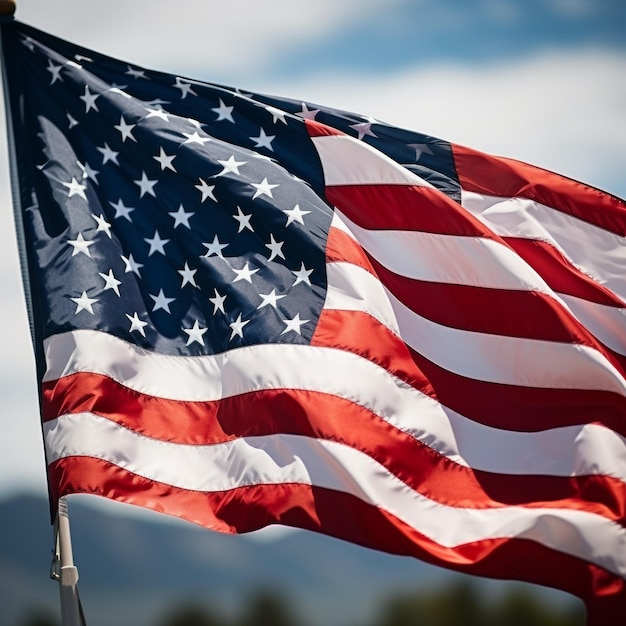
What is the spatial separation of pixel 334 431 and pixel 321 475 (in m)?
0.34

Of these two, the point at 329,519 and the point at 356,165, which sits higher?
the point at 356,165

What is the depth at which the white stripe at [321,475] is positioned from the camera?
23.7ft

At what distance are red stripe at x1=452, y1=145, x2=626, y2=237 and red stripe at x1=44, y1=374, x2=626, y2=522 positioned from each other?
256 centimetres

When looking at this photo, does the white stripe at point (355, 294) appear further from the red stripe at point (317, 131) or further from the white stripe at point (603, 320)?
the white stripe at point (603, 320)

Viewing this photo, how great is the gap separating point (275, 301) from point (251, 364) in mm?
612

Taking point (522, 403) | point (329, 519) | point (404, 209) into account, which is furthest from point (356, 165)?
point (329, 519)

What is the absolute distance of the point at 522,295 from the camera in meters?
8.34

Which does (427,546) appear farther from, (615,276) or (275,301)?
(615,276)

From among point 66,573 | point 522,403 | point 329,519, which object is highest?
point 522,403

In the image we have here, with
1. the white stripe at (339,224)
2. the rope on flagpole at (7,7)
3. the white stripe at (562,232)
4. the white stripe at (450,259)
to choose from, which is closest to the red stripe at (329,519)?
the white stripe at (450,259)

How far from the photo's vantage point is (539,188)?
9164mm

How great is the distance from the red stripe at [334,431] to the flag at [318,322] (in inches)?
0.7

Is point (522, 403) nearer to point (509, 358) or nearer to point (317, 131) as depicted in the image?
point (509, 358)

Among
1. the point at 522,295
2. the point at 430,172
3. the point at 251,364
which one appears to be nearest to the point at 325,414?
the point at 251,364
